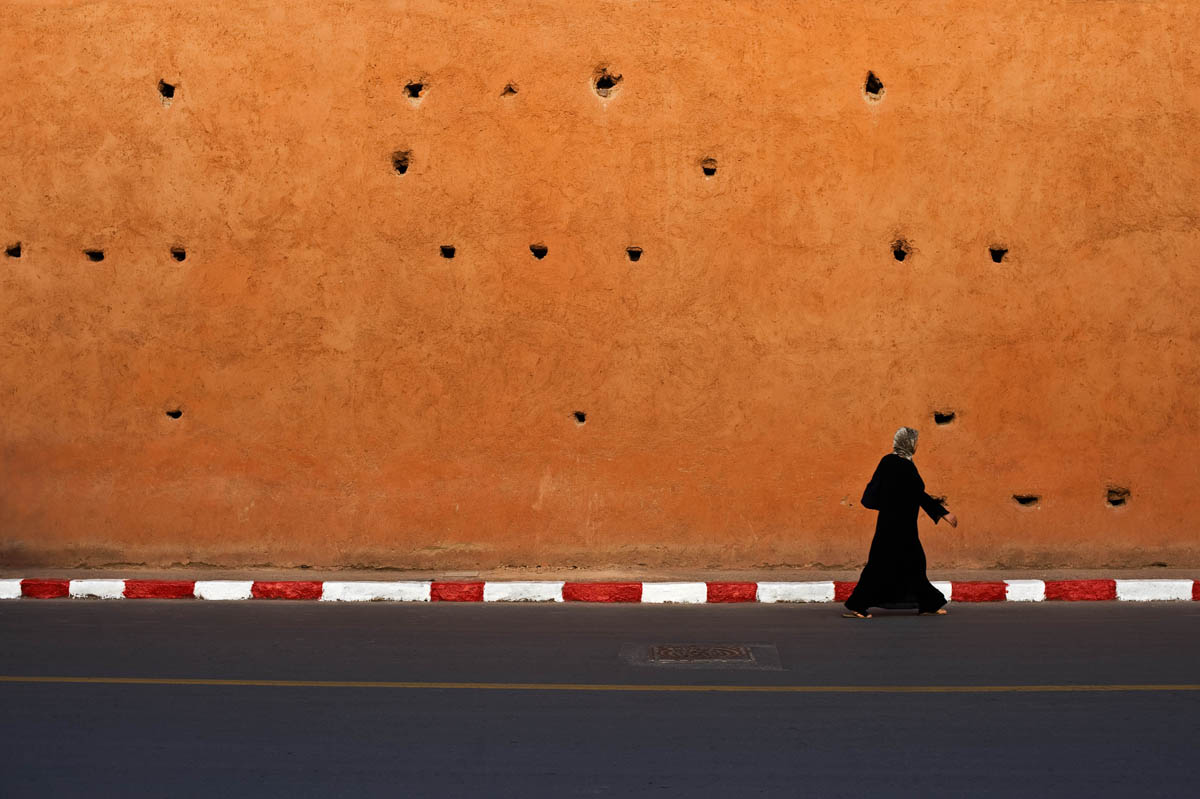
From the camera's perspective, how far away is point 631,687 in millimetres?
6992

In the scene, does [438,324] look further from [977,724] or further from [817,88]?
[977,724]

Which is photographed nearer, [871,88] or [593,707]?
[593,707]

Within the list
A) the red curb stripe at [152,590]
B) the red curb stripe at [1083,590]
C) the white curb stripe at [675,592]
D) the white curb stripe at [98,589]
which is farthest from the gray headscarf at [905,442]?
the white curb stripe at [98,589]

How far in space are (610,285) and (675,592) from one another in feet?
8.02

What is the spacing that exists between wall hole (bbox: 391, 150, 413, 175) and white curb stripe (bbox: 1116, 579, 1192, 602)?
6034 mm

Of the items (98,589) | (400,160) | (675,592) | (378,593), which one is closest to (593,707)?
(675,592)

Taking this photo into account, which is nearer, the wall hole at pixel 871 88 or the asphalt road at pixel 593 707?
the asphalt road at pixel 593 707

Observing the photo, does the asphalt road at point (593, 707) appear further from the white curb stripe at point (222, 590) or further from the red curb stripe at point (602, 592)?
the white curb stripe at point (222, 590)

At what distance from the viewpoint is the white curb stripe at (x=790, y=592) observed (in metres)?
10.4

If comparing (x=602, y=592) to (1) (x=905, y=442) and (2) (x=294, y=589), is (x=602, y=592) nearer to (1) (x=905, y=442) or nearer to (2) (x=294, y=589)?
(2) (x=294, y=589)

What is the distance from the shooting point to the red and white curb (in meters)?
10.4

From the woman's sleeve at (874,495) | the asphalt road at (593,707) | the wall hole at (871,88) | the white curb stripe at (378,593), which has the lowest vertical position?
the asphalt road at (593,707)

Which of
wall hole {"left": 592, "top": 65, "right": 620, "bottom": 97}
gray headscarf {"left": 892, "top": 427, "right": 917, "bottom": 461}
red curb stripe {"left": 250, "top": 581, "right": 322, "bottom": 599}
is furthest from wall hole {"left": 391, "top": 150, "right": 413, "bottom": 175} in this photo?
gray headscarf {"left": 892, "top": 427, "right": 917, "bottom": 461}

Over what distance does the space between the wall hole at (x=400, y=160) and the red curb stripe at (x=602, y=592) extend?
3.46m
